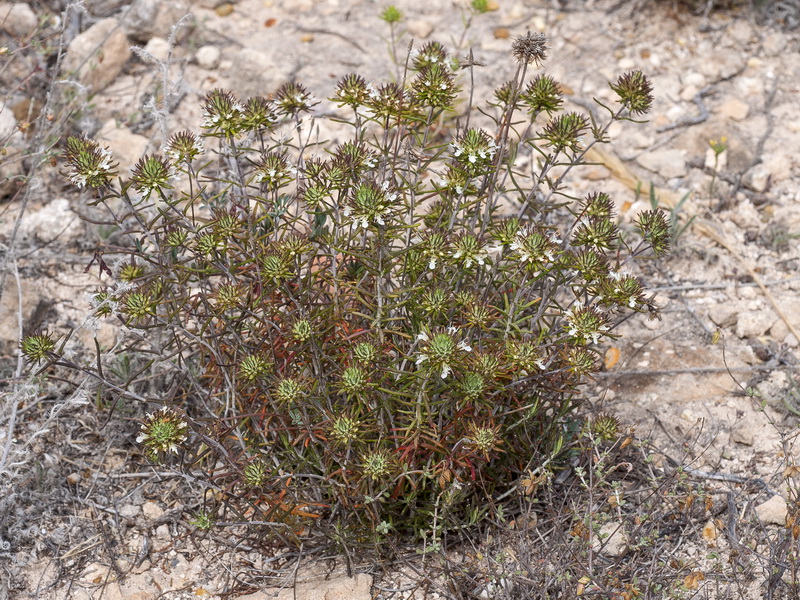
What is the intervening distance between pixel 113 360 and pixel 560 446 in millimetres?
2112

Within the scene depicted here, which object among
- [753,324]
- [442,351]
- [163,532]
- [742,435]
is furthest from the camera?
[753,324]

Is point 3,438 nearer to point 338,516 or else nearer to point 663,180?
point 338,516

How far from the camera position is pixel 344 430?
109 inches

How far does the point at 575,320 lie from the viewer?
2.79 meters

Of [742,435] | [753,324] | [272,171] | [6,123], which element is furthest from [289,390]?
[6,123]

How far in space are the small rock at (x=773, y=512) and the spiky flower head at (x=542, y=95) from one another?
1776mm

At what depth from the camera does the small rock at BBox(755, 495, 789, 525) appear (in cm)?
327

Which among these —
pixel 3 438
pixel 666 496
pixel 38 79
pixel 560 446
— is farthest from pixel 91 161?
pixel 38 79

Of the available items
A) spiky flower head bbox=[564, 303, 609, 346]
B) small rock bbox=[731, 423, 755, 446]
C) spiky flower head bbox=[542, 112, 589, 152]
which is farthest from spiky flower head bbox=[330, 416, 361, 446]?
small rock bbox=[731, 423, 755, 446]

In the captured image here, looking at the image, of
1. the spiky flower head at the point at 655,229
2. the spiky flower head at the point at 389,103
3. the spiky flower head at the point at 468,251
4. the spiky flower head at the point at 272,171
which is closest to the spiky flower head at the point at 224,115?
the spiky flower head at the point at 272,171

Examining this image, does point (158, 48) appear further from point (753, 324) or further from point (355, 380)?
point (753, 324)

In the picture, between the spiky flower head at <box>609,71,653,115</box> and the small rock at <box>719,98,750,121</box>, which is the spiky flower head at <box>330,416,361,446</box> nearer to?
the spiky flower head at <box>609,71,653,115</box>

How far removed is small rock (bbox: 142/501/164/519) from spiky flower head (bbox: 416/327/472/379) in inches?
61.5

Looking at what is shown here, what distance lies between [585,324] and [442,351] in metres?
0.50
